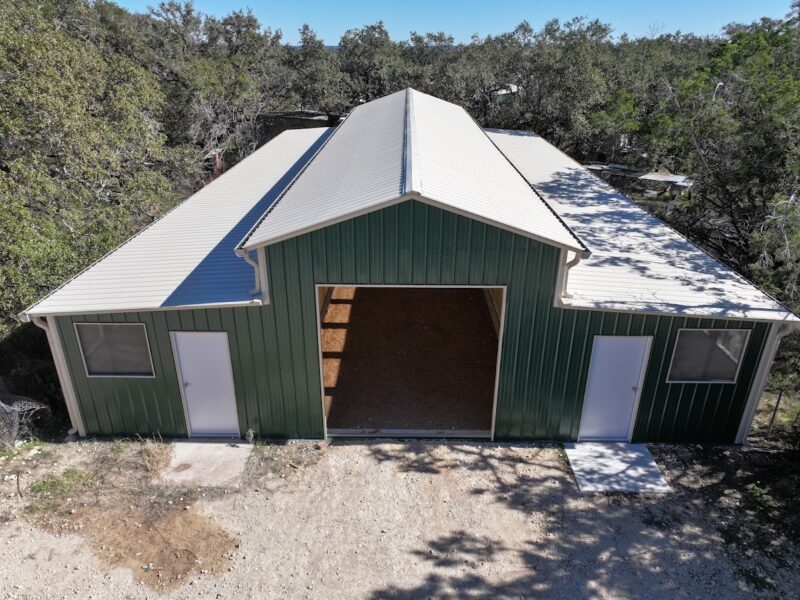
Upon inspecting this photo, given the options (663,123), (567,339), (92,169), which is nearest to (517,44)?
(663,123)

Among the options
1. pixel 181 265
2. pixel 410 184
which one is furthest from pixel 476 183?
pixel 181 265

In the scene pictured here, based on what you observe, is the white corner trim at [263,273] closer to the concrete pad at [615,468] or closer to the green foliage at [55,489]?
the green foliage at [55,489]

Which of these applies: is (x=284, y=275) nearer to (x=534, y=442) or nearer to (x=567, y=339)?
(x=567, y=339)

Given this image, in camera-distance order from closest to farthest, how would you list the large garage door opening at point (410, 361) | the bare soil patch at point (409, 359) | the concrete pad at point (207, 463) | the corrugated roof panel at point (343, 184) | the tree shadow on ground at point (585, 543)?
the tree shadow on ground at point (585, 543) → the corrugated roof panel at point (343, 184) → the concrete pad at point (207, 463) → the large garage door opening at point (410, 361) → the bare soil patch at point (409, 359)

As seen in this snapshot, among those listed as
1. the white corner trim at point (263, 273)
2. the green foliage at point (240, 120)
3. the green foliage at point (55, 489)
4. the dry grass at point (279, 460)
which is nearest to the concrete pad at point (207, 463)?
the dry grass at point (279, 460)

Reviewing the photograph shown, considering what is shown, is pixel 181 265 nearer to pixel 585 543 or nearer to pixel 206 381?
pixel 206 381

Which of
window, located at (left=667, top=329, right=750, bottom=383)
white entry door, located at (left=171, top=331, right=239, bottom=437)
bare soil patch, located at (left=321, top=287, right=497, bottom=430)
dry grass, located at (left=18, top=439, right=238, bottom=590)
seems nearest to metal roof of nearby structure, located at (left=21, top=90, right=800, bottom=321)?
window, located at (left=667, top=329, right=750, bottom=383)

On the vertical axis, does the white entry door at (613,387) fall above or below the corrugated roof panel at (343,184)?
below

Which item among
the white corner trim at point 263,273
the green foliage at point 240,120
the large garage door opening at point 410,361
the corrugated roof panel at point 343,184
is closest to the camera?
the corrugated roof panel at point 343,184
